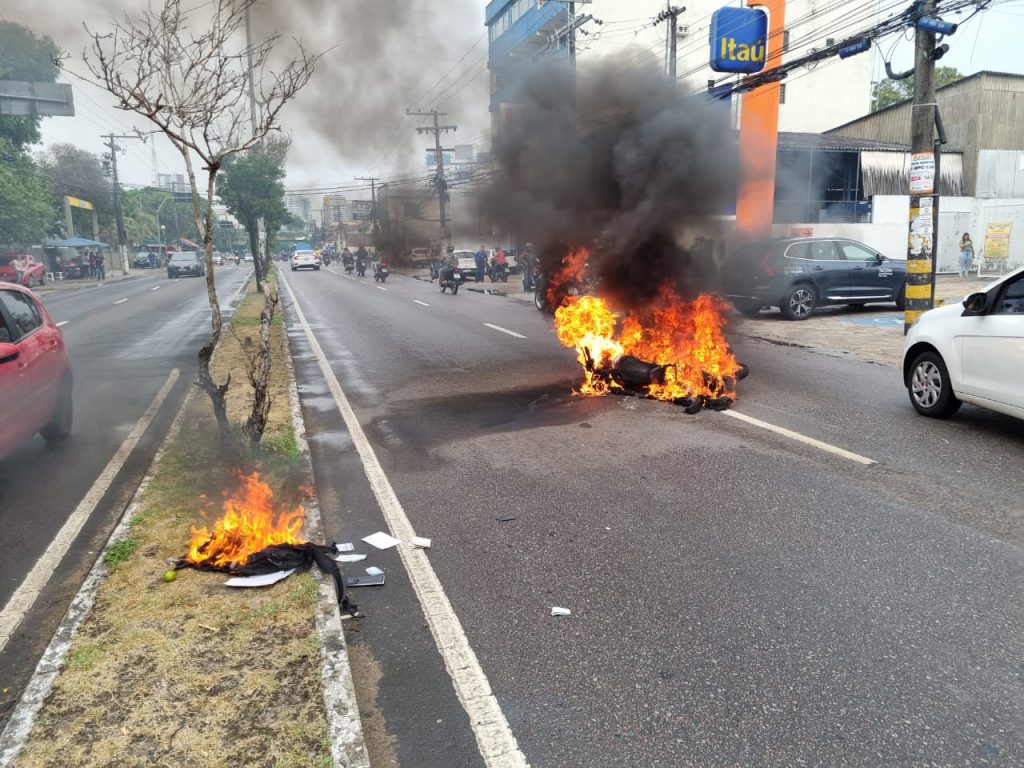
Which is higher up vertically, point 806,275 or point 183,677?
point 806,275

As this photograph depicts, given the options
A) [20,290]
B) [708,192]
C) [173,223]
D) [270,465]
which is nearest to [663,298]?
[708,192]

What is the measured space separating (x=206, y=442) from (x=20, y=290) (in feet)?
7.03

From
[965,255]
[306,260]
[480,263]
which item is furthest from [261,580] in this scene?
[306,260]

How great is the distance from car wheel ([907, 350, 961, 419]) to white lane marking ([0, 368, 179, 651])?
7.09 metres

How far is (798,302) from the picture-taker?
14828 mm

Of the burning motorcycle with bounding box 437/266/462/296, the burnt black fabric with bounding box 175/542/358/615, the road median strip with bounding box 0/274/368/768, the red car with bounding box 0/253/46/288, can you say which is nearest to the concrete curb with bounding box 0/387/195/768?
the road median strip with bounding box 0/274/368/768

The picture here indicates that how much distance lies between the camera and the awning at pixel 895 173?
26.6m

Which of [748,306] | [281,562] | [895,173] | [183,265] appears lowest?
[281,562]

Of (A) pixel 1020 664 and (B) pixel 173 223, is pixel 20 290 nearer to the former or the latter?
(A) pixel 1020 664

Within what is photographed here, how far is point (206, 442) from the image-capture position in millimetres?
6277

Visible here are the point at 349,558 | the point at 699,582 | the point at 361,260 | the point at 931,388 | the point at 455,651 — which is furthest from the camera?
the point at 361,260

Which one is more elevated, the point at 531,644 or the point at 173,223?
the point at 173,223

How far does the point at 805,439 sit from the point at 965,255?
20.7 metres

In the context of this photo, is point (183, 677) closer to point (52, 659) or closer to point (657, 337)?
point (52, 659)
